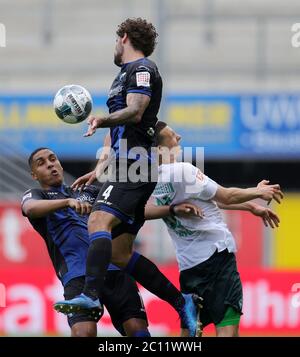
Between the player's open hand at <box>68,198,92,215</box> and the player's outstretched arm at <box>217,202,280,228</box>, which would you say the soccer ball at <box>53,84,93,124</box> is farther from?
the player's outstretched arm at <box>217,202,280,228</box>

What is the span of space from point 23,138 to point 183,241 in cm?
941

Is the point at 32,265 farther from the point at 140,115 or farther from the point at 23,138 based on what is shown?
the point at 140,115

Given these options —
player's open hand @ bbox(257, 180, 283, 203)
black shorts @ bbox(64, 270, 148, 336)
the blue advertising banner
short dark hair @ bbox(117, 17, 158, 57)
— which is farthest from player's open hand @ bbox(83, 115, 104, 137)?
the blue advertising banner

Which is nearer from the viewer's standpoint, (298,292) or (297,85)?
(298,292)

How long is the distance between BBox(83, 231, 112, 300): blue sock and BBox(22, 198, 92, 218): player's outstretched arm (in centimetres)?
27

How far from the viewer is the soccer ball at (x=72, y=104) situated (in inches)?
316

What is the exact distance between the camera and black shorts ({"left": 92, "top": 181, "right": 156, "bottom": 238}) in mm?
7777

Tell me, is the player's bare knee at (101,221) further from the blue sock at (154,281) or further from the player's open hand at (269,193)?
the player's open hand at (269,193)

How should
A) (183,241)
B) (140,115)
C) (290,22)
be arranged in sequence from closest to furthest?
1. (140,115)
2. (183,241)
3. (290,22)

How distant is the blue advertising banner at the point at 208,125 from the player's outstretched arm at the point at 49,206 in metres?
9.17

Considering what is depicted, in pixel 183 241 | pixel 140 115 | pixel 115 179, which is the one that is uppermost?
pixel 140 115

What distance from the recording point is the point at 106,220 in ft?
25.3

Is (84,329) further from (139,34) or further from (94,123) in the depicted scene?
(139,34)

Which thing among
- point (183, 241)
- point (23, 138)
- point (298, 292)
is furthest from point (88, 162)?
point (183, 241)
